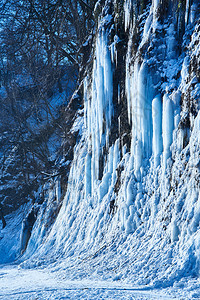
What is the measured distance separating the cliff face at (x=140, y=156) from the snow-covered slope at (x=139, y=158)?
18 millimetres

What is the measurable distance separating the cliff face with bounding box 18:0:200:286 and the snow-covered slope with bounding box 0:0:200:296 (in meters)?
0.02

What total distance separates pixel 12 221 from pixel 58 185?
5723mm

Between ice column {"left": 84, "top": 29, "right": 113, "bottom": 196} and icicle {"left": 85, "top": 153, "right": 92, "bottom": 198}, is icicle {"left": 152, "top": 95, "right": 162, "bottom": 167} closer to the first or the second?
ice column {"left": 84, "top": 29, "right": 113, "bottom": 196}

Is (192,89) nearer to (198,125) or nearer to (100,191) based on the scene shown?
(198,125)

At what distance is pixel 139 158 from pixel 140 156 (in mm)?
44

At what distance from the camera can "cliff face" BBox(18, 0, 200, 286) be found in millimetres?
5566

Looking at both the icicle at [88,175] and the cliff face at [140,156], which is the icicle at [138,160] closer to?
the cliff face at [140,156]

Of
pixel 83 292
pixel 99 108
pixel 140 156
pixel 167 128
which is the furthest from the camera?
pixel 99 108

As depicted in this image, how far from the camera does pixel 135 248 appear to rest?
6.37m

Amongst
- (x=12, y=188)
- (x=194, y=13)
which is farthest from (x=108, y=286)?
(x=12, y=188)

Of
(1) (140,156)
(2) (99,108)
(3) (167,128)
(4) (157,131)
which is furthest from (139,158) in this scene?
(2) (99,108)

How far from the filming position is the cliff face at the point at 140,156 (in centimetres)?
557

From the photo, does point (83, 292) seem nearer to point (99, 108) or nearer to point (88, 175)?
point (88, 175)

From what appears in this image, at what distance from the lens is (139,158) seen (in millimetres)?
7223
